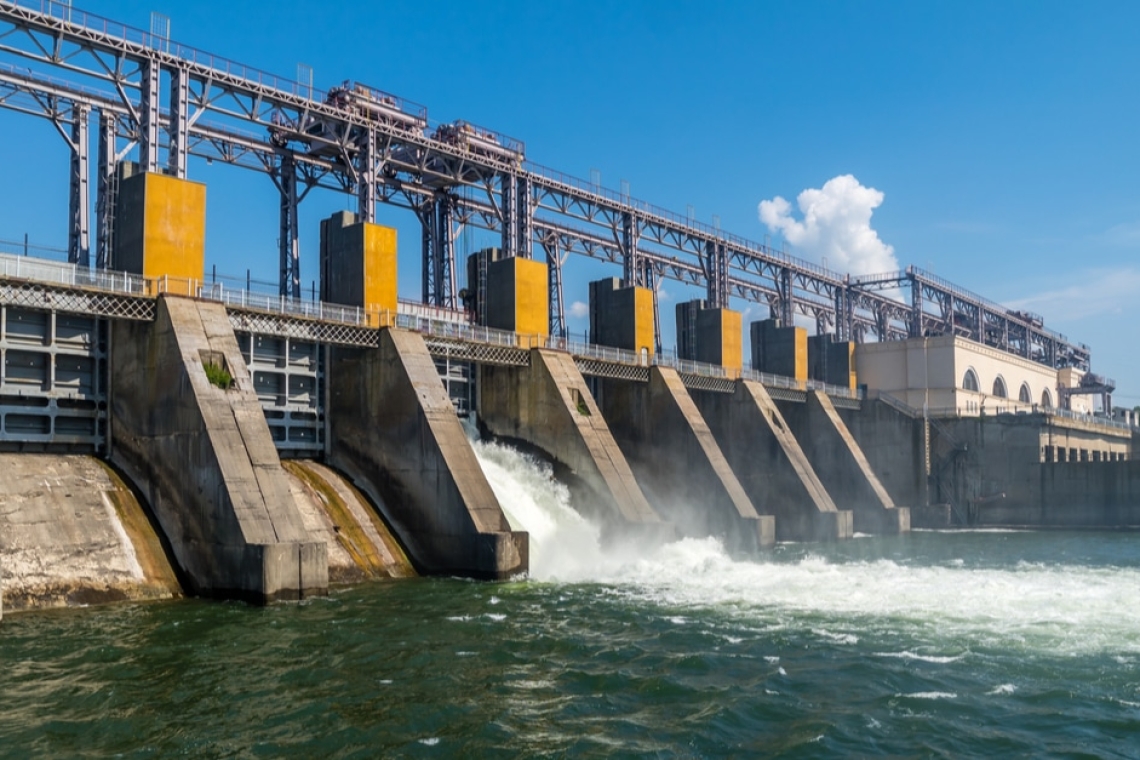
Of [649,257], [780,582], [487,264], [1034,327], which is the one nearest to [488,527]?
[780,582]

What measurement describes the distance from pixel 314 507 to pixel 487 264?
15.9m

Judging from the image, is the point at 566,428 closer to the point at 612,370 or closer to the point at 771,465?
the point at 612,370

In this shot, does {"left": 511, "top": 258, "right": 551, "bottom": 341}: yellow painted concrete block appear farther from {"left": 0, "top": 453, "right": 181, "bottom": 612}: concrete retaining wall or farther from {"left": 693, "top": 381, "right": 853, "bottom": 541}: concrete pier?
{"left": 0, "top": 453, "right": 181, "bottom": 612}: concrete retaining wall

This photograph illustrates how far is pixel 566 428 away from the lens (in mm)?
32625

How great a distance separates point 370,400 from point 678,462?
545 inches

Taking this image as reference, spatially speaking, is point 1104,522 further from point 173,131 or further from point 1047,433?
point 173,131

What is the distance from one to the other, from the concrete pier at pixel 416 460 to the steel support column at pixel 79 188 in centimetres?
798

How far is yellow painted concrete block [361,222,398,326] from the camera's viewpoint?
1217 inches

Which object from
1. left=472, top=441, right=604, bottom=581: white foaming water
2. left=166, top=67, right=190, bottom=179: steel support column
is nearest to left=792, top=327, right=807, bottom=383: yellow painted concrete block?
left=472, top=441, right=604, bottom=581: white foaming water

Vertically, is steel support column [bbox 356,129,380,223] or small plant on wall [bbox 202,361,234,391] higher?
steel support column [bbox 356,129,380,223]

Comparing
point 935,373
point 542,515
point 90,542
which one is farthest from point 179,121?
point 935,373

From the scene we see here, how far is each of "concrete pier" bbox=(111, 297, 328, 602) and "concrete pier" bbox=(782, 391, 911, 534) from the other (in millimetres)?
31012

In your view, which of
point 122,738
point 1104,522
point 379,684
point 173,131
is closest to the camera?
point 122,738

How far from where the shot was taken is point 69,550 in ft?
67.3
